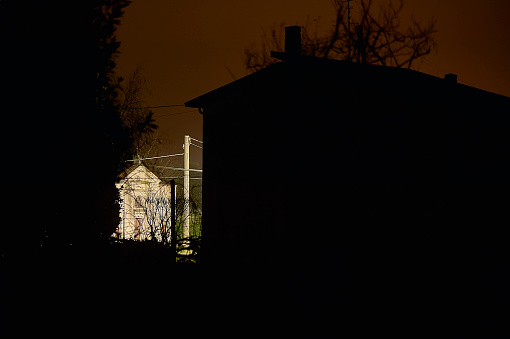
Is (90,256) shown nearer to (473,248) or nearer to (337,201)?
(337,201)

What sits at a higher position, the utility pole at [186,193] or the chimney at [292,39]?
the chimney at [292,39]

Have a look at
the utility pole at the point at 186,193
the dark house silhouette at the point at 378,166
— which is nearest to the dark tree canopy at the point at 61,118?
the dark house silhouette at the point at 378,166

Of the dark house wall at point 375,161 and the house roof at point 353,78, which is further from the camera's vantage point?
the dark house wall at point 375,161

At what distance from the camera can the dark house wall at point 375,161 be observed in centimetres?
910

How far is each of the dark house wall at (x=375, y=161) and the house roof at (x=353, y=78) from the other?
2cm

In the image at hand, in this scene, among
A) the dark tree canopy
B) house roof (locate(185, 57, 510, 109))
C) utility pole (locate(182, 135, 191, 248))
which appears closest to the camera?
house roof (locate(185, 57, 510, 109))

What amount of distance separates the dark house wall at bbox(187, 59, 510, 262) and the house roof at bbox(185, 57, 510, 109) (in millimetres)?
23

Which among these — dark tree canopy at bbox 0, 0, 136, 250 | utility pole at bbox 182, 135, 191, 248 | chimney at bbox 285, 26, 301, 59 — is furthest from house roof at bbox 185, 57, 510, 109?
utility pole at bbox 182, 135, 191, 248

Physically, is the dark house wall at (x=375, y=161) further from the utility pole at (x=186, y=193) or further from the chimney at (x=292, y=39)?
the utility pole at (x=186, y=193)

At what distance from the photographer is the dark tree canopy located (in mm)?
9070

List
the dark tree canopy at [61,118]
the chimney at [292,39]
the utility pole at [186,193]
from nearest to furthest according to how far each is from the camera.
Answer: the dark tree canopy at [61,118] < the chimney at [292,39] < the utility pole at [186,193]

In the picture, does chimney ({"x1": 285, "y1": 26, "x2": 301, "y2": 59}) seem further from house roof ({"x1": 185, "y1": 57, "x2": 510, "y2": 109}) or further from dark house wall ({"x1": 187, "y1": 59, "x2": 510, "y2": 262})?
dark house wall ({"x1": 187, "y1": 59, "x2": 510, "y2": 262})

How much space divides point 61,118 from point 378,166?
20.8ft

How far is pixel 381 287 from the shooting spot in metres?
8.88
